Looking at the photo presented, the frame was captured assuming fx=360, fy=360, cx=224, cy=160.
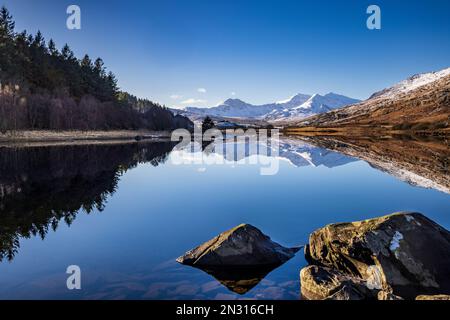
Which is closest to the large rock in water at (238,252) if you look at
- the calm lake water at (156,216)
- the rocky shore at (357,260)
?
the rocky shore at (357,260)

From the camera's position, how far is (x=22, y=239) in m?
15.3

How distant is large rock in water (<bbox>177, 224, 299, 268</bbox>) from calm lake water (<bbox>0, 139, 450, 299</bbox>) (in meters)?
0.52

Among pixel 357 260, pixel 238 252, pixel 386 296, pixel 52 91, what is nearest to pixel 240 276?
pixel 238 252

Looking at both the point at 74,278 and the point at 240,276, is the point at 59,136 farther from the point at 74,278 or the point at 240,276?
the point at 240,276

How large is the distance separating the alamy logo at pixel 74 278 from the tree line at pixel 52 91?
78967 millimetres

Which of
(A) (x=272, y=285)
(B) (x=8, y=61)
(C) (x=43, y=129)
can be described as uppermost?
(B) (x=8, y=61)

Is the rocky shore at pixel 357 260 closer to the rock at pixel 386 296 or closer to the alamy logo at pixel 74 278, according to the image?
the rock at pixel 386 296

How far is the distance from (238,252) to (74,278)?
5.42 metres

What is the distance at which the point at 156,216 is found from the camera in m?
20.1

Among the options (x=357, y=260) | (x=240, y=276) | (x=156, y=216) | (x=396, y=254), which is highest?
(x=396, y=254)

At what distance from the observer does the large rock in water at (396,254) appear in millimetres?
10055

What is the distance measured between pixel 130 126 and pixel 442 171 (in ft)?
412
